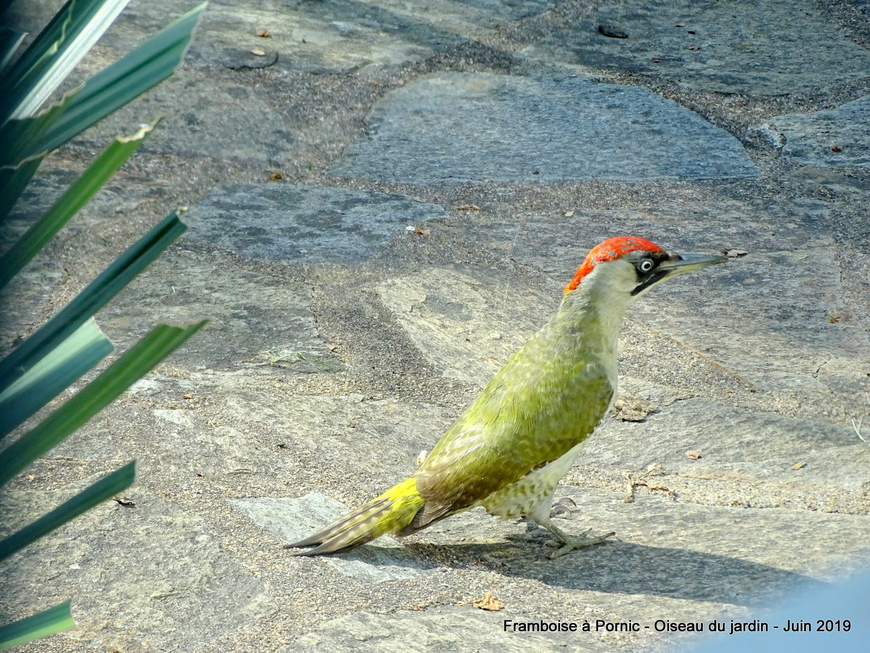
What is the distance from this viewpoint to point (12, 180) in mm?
1033

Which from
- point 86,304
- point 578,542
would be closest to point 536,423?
point 578,542

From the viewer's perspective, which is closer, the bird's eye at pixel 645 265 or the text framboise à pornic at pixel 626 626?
the text framboise à pornic at pixel 626 626

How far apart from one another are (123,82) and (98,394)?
1.05 feet

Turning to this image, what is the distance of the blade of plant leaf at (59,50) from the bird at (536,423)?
1715 mm

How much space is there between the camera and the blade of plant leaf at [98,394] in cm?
102

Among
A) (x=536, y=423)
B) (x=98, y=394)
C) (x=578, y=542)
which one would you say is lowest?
(x=578, y=542)

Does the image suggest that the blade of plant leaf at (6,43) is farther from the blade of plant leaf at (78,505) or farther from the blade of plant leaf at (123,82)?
the blade of plant leaf at (78,505)

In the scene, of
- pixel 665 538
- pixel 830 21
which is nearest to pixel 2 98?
pixel 665 538

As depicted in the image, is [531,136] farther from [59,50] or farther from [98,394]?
[98,394]

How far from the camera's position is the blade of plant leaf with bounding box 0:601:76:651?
1.05 m

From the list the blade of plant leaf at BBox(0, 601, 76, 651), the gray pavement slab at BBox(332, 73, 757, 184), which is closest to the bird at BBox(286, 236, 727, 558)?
the gray pavement slab at BBox(332, 73, 757, 184)

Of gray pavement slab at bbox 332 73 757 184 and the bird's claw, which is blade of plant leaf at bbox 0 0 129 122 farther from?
gray pavement slab at bbox 332 73 757 184

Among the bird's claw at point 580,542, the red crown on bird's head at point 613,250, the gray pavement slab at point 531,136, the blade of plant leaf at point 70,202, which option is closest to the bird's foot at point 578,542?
the bird's claw at point 580,542

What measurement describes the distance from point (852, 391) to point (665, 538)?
38.2 inches
